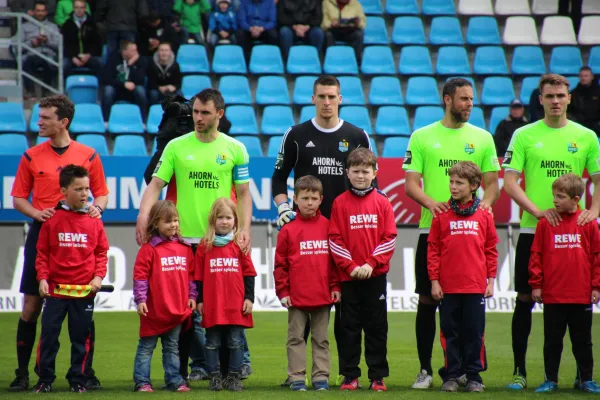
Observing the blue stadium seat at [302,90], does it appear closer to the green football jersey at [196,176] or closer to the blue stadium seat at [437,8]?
the blue stadium seat at [437,8]

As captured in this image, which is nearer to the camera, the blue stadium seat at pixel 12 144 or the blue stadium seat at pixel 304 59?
the blue stadium seat at pixel 12 144

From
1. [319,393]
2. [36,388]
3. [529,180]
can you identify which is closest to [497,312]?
[529,180]

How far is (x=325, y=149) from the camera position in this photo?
7730 millimetres

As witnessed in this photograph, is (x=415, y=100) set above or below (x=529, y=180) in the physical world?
above

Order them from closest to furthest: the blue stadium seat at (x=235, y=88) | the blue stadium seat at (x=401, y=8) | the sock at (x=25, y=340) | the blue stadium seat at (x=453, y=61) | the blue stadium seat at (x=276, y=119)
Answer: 1. the sock at (x=25, y=340)
2. the blue stadium seat at (x=276, y=119)
3. the blue stadium seat at (x=235, y=88)
4. the blue stadium seat at (x=453, y=61)
5. the blue stadium seat at (x=401, y=8)

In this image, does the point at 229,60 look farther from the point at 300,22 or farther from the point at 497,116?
the point at 497,116

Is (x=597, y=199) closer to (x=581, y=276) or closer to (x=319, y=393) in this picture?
(x=581, y=276)

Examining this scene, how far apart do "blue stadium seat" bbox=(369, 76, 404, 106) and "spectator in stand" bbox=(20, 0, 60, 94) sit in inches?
231

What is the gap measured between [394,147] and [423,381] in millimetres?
9412

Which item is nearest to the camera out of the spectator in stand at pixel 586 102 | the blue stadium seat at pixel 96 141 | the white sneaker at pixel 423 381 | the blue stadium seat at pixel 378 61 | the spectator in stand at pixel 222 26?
the white sneaker at pixel 423 381

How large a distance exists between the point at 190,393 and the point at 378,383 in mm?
1417

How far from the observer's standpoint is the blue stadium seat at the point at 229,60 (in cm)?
1808

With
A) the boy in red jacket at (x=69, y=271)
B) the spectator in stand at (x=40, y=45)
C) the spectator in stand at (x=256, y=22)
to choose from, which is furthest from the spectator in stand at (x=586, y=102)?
the boy in red jacket at (x=69, y=271)

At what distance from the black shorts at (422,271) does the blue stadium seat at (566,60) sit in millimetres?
12481
